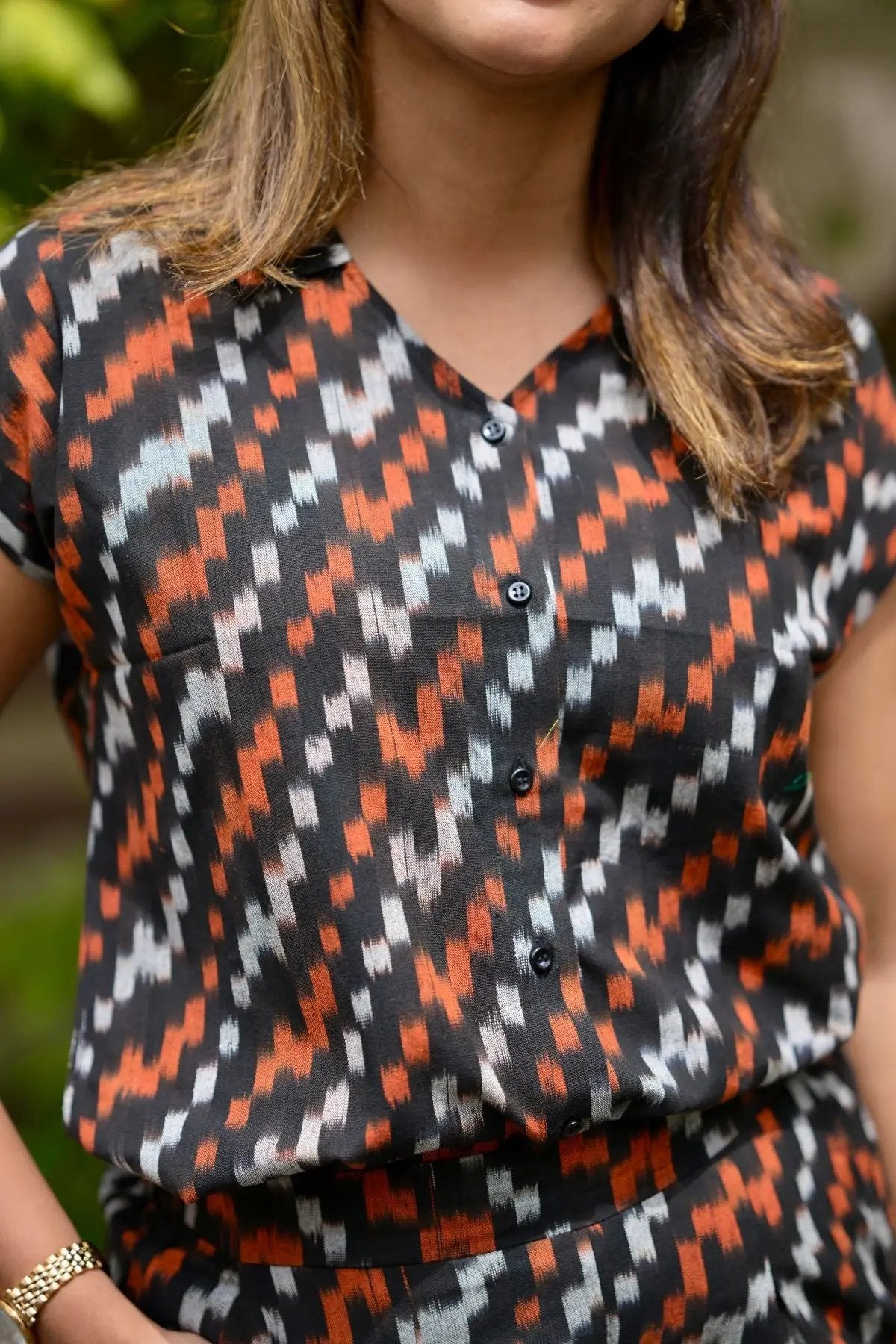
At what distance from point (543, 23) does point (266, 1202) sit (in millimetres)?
888

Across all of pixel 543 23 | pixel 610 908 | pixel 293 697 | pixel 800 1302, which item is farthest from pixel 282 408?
pixel 800 1302

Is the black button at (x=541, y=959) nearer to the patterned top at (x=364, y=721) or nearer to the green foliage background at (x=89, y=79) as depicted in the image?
the patterned top at (x=364, y=721)

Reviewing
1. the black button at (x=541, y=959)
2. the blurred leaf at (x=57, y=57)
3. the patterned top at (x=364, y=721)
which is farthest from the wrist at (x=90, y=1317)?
the blurred leaf at (x=57, y=57)

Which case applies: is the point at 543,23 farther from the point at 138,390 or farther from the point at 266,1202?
the point at 266,1202

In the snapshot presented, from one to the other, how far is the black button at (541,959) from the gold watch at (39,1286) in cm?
41

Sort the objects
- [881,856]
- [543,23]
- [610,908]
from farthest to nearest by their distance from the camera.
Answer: [881,856]
[610,908]
[543,23]

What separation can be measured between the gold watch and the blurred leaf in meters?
0.96

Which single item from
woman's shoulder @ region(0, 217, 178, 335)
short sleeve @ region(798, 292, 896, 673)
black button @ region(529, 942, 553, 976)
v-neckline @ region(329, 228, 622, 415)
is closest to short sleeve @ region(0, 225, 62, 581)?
woman's shoulder @ region(0, 217, 178, 335)

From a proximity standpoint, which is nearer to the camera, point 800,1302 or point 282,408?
point 282,408

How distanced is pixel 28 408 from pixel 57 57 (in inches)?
15.8

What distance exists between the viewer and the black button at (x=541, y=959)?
110 centimetres

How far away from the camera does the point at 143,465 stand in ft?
3.56

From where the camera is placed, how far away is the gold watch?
111cm

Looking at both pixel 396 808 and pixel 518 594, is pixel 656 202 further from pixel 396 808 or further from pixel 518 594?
pixel 396 808
